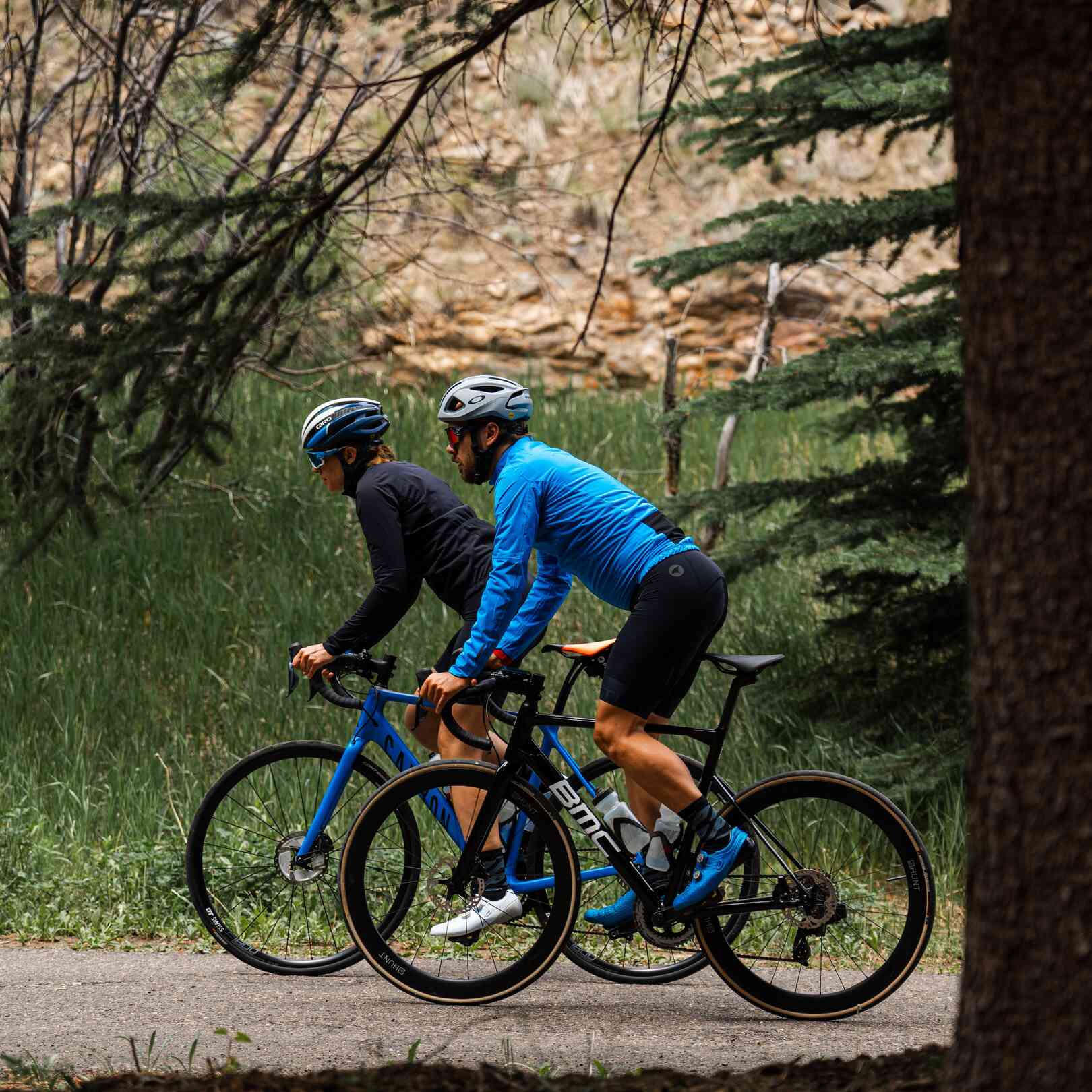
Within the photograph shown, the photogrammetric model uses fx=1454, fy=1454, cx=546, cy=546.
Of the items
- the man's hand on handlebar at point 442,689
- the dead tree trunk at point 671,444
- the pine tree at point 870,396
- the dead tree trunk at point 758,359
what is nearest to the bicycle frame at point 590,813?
the man's hand on handlebar at point 442,689

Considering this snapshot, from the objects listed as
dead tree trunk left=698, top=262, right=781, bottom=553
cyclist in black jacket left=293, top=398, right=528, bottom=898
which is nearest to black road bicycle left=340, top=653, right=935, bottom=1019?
cyclist in black jacket left=293, top=398, right=528, bottom=898

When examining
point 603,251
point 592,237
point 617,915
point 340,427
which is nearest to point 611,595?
point 617,915

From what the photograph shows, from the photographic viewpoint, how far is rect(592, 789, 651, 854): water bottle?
4.67 metres

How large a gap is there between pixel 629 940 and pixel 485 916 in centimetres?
54

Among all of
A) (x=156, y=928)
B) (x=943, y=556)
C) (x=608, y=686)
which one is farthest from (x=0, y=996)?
(x=943, y=556)

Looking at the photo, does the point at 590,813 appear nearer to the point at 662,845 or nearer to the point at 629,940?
the point at 662,845

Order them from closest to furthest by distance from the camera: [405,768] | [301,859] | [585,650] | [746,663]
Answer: [746,663] < [585,650] < [301,859] < [405,768]

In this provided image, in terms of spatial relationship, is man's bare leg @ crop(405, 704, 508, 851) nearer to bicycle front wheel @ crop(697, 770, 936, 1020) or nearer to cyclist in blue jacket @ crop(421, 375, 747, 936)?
cyclist in blue jacket @ crop(421, 375, 747, 936)

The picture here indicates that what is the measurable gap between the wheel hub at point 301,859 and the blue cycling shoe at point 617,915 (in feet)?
3.41

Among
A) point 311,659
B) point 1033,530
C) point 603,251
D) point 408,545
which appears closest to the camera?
point 1033,530

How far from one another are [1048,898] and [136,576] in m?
8.79

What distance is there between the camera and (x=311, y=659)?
16.6ft

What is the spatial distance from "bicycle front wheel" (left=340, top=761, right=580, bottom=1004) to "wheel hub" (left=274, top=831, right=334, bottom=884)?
0.32m

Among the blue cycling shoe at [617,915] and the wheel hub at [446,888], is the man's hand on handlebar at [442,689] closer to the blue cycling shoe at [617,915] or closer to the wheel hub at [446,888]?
the wheel hub at [446,888]
